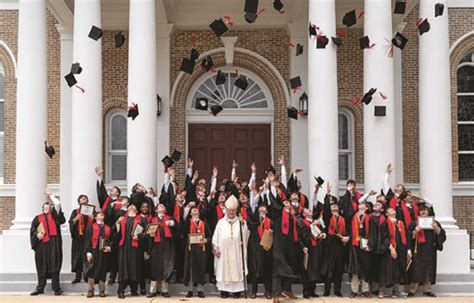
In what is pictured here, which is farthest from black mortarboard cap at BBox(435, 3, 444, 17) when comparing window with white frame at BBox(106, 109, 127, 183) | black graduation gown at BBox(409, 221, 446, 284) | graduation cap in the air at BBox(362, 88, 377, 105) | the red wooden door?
window with white frame at BBox(106, 109, 127, 183)

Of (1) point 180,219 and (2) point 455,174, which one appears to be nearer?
(1) point 180,219

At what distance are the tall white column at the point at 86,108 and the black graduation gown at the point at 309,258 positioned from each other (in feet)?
14.0

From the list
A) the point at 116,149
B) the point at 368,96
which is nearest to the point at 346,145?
the point at 368,96

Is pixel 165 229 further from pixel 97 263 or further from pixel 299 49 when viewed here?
pixel 299 49

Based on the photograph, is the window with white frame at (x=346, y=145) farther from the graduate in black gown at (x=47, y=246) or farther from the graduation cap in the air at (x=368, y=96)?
the graduate in black gown at (x=47, y=246)

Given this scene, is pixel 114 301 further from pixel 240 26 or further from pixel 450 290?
pixel 240 26

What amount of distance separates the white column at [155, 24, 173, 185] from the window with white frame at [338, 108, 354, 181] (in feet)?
15.0

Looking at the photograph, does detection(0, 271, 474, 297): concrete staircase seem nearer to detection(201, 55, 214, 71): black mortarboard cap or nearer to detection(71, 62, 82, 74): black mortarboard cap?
detection(71, 62, 82, 74): black mortarboard cap

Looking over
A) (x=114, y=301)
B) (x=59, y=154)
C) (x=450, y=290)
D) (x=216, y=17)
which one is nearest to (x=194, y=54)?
(x=216, y=17)

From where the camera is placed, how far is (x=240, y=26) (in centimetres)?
1864

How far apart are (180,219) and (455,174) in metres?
8.62

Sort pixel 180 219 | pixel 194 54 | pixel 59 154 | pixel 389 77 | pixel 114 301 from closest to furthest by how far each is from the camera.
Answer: pixel 114 301, pixel 180 219, pixel 389 77, pixel 194 54, pixel 59 154

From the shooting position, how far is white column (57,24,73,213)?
58.0ft

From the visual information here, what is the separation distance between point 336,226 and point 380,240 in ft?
2.77
